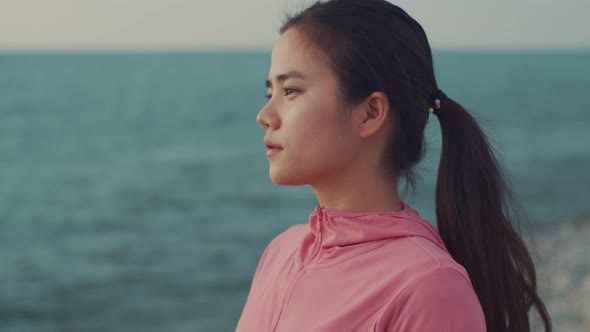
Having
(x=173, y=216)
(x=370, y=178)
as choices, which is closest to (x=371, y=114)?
(x=370, y=178)

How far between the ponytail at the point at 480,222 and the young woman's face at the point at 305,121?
249 millimetres

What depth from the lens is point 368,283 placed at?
1591 mm

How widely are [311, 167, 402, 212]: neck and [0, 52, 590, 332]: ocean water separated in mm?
215

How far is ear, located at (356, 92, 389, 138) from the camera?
5.60 feet

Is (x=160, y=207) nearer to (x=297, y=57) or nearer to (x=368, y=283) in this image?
(x=297, y=57)

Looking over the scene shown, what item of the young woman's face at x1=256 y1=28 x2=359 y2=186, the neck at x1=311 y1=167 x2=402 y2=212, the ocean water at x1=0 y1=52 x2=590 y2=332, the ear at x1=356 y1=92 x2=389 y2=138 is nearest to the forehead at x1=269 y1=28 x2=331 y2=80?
the young woman's face at x1=256 y1=28 x2=359 y2=186

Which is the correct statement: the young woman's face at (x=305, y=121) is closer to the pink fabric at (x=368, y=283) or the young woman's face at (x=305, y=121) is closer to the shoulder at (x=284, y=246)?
the pink fabric at (x=368, y=283)

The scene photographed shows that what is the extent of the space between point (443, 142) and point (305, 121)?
355mm

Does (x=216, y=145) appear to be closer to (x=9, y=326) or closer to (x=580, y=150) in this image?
(x=580, y=150)

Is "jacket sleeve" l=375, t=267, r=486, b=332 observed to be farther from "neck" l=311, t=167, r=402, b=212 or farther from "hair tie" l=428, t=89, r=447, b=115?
"hair tie" l=428, t=89, r=447, b=115

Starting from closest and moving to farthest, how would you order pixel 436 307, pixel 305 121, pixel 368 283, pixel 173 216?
pixel 436 307, pixel 368 283, pixel 305 121, pixel 173 216

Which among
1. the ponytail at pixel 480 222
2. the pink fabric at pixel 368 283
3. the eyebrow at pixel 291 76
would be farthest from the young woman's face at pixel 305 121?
the ponytail at pixel 480 222

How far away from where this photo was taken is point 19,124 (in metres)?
38.8

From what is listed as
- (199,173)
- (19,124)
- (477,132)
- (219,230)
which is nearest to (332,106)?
(477,132)
